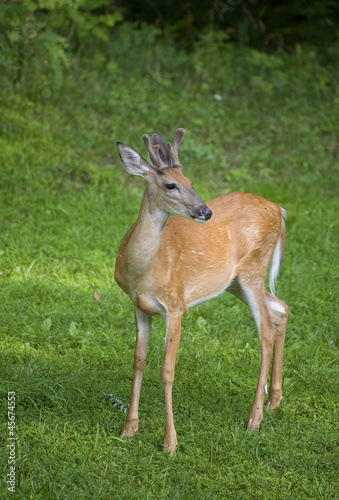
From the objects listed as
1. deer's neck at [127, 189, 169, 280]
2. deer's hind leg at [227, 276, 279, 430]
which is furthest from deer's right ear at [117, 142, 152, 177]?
deer's hind leg at [227, 276, 279, 430]

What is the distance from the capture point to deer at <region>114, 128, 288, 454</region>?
366 centimetres

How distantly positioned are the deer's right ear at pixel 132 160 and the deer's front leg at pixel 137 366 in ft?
2.68

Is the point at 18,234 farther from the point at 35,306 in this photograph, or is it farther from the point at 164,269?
the point at 164,269

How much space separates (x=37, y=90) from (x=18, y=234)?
2759mm

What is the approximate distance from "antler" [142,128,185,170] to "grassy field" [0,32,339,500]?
147 centimetres

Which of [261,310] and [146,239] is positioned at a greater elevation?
[146,239]

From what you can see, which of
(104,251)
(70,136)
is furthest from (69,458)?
(70,136)

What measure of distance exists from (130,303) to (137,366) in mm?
1442

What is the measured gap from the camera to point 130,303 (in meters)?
5.34

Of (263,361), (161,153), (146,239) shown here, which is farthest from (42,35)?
(263,361)

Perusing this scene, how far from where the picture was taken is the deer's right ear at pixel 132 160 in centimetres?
363

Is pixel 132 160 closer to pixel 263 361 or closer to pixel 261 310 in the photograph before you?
pixel 261 310

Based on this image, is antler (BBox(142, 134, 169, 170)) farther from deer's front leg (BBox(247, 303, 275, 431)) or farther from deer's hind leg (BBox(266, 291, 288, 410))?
deer's hind leg (BBox(266, 291, 288, 410))

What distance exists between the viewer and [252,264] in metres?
4.27
